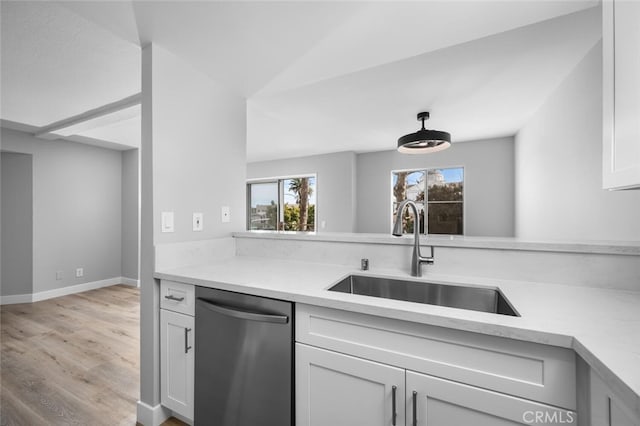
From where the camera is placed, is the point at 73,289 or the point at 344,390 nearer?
the point at 344,390

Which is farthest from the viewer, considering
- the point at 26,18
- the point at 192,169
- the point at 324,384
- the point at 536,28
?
the point at 192,169

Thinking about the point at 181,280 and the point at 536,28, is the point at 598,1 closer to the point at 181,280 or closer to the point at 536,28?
the point at 536,28

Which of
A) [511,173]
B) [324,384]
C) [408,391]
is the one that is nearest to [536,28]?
[408,391]

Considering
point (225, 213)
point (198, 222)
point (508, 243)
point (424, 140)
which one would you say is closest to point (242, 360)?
point (198, 222)

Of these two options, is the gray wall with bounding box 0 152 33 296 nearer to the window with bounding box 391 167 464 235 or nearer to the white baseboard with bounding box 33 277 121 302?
the white baseboard with bounding box 33 277 121 302

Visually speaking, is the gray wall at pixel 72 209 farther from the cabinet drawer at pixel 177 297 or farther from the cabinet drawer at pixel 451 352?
the cabinet drawer at pixel 451 352

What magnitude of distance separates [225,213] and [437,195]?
4.10m

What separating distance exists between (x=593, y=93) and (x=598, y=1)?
779 mm

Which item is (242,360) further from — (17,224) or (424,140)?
(17,224)

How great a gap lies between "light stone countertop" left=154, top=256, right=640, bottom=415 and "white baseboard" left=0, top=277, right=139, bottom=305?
373 centimetres

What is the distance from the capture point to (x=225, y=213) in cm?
204

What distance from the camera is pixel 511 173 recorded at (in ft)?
14.3

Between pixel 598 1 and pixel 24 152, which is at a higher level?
pixel 598 1

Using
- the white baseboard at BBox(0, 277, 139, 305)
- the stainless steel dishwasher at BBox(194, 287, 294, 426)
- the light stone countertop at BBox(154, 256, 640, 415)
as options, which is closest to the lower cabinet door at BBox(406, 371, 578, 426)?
the light stone countertop at BBox(154, 256, 640, 415)
